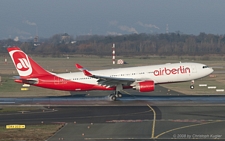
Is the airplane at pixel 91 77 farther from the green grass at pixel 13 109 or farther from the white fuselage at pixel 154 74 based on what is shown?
the green grass at pixel 13 109

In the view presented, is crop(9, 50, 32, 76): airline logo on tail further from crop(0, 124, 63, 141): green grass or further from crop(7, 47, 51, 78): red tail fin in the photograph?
crop(0, 124, 63, 141): green grass

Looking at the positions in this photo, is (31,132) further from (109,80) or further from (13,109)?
(109,80)

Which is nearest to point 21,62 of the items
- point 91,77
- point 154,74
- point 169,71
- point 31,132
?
point 91,77

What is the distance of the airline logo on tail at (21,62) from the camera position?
→ 49094mm

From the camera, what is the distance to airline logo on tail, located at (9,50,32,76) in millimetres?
49094

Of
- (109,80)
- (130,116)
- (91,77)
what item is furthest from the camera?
(91,77)

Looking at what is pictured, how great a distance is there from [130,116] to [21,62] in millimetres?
16364

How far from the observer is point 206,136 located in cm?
2897

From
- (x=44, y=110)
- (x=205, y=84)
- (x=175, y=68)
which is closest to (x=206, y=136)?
(x=44, y=110)

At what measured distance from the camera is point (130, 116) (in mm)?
38156

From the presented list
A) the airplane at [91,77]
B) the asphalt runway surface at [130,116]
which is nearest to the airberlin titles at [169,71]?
the airplane at [91,77]

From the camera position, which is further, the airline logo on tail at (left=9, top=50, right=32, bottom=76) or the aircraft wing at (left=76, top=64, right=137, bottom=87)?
the airline logo on tail at (left=9, top=50, right=32, bottom=76)

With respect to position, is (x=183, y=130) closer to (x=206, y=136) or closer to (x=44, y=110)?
(x=206, y=136)

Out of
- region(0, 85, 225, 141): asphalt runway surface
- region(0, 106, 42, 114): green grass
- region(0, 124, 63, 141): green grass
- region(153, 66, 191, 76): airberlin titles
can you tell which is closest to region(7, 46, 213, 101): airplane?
region(153, 66, 191, 76): airberlin titles
